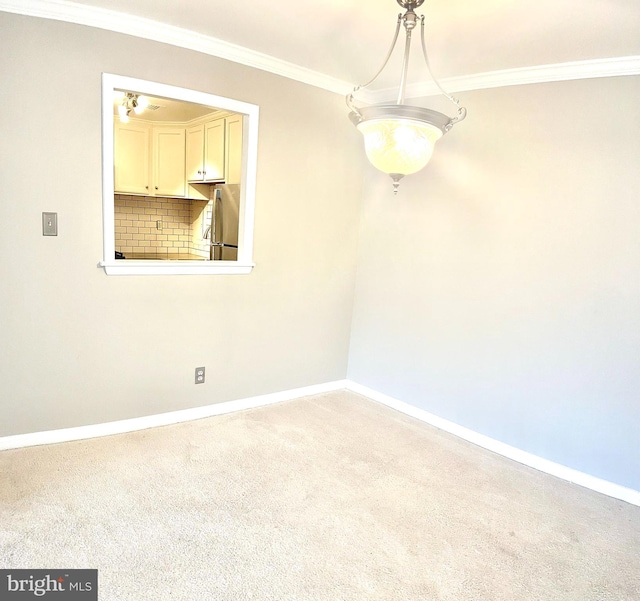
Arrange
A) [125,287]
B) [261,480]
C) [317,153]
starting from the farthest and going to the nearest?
[317,153], [125,287], [261,480]

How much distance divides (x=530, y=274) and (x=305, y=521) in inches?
80.0

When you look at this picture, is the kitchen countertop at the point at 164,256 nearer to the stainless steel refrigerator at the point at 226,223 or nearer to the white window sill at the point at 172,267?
the stainless steel refrigerator at the point at 226,223

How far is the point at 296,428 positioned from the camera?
3.28m

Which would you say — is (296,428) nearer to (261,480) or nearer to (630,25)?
(261,480)

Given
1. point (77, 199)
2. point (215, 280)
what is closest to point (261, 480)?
point (215, 280)

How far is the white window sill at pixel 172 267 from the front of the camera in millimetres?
2799

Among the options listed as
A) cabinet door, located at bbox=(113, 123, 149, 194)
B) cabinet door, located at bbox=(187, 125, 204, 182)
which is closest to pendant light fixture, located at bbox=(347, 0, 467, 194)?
cabinet door, located at bbox=(187, 125, 204, 182)

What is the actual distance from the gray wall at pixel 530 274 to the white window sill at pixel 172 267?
1282 mm

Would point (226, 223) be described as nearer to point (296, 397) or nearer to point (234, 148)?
point (234, 148)

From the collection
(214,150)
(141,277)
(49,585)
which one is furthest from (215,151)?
(49,585)

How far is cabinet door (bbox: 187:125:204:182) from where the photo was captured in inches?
185

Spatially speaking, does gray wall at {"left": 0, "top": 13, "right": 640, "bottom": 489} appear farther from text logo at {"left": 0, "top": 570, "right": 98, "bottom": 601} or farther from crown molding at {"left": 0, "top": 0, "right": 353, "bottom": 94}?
text logo at {"left": 0, "top": 570, "right": 98, "bottom": 601}

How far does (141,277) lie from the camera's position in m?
2.91

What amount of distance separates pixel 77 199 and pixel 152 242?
290 centimetres
